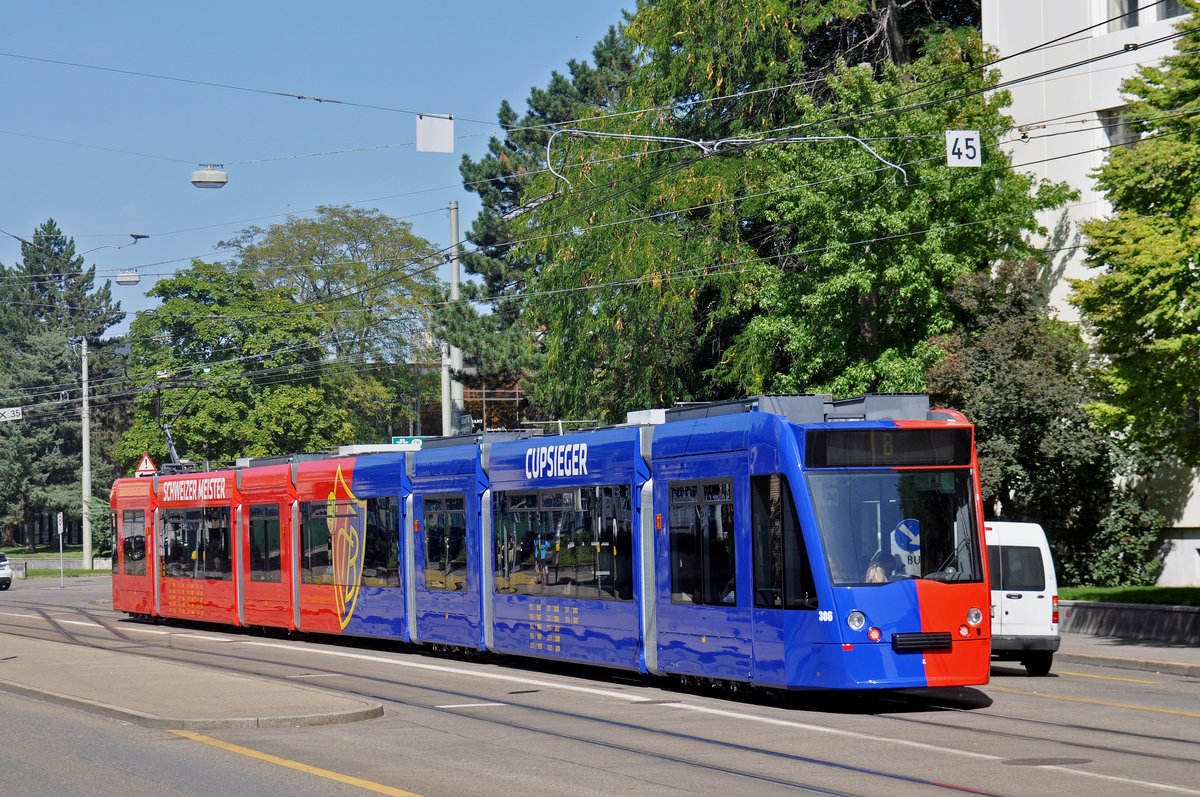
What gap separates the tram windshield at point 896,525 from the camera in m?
13.8

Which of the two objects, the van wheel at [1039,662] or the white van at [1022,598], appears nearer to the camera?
the white van at [1022,598]

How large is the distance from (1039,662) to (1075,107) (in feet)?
60.2

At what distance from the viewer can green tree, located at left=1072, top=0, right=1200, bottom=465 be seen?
65.6 ft

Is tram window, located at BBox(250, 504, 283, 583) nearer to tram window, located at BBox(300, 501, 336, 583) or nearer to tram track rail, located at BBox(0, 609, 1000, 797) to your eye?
tram window, located at BBox(300, 501, 336, 583)

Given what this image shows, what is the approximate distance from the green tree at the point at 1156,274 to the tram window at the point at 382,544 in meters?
10.9

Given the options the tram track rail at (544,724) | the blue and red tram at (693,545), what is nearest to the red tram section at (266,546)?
the blue and red tram at (693,545)

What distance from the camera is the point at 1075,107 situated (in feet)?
110

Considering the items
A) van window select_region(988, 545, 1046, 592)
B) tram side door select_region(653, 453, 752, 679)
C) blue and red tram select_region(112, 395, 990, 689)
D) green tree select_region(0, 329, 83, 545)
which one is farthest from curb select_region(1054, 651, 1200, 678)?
green tree select_region(0, 329, 83, 545)

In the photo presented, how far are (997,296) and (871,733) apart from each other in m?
19.3

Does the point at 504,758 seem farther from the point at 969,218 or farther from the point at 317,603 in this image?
the point at 969,218

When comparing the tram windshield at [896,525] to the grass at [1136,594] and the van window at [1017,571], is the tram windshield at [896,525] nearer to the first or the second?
the van window at [1017,571]

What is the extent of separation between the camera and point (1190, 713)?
14141mm

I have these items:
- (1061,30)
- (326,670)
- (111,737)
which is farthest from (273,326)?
(111,737)

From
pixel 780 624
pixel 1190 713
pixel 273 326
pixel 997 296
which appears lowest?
pixel 1190 713
